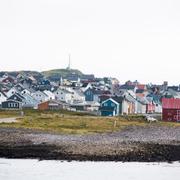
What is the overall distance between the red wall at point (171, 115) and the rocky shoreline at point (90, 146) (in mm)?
21964

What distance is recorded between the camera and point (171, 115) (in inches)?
3184

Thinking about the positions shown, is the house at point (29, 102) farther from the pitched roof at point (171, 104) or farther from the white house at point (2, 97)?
the pitched roof at point (171, 104)

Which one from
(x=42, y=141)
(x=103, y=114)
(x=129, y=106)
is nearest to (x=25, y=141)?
(x=42, y=141)

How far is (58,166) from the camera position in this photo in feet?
131

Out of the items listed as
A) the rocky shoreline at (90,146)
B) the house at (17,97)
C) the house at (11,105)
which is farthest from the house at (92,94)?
the rocky shoreline at (90,146)

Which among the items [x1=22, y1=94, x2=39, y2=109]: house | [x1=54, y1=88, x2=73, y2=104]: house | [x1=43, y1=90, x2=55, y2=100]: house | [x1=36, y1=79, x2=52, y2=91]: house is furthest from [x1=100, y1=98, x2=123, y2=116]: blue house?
[x1=36, y1=79, x2=52, y2=91]: house

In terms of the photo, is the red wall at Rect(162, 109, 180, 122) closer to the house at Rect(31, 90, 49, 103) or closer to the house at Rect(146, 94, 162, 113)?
the house at Rect(31, 90, 49, 103)

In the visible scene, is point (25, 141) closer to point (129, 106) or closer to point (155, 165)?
point (155, 165)

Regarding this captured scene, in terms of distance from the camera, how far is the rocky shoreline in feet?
140

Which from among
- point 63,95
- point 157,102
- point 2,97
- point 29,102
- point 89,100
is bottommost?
point 29,102

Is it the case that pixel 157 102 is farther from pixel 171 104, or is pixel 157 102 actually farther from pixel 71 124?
pixel 71 124

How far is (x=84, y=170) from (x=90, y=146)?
276 inches

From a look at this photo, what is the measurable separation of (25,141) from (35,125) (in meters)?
15.0

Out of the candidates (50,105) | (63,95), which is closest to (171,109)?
(50,105)
